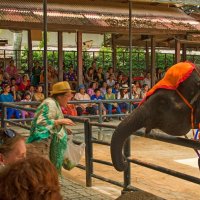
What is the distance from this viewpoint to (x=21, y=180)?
1503mm

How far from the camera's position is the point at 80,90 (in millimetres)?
12859

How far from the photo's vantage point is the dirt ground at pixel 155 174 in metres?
6.69

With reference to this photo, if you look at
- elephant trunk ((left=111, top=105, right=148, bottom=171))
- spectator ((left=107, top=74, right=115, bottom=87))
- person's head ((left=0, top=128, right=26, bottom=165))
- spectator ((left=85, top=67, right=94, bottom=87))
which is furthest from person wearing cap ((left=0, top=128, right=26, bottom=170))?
spectator ((left=85, top=67, right=94, bottom=87))

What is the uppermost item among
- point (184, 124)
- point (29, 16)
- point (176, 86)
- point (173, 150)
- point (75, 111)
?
point (29, 16)

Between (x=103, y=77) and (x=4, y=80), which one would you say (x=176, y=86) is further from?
(x=103, y=77)

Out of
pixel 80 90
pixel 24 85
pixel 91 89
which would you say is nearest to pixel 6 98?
pixel 24 85

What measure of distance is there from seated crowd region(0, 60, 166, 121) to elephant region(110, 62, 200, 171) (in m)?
6.87

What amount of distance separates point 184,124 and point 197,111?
5.1 inches

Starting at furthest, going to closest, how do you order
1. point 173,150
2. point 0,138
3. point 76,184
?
1. point 173,150
2. point 76,184
3. point 0,138

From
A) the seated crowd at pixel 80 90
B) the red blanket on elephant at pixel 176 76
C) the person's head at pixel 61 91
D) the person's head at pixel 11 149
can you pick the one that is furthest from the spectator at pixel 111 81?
the person's head at pixel 11 149

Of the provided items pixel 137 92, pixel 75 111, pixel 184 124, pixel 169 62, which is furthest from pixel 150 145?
pixel 169 62

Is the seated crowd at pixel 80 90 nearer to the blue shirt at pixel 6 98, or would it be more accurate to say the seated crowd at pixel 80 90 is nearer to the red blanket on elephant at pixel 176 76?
the blue shirt at pixel 6 98

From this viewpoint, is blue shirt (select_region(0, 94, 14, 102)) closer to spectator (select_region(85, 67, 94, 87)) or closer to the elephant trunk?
spectator (select_region(85, 67, 94, 87))

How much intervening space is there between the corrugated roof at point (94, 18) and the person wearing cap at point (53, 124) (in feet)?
22.0
